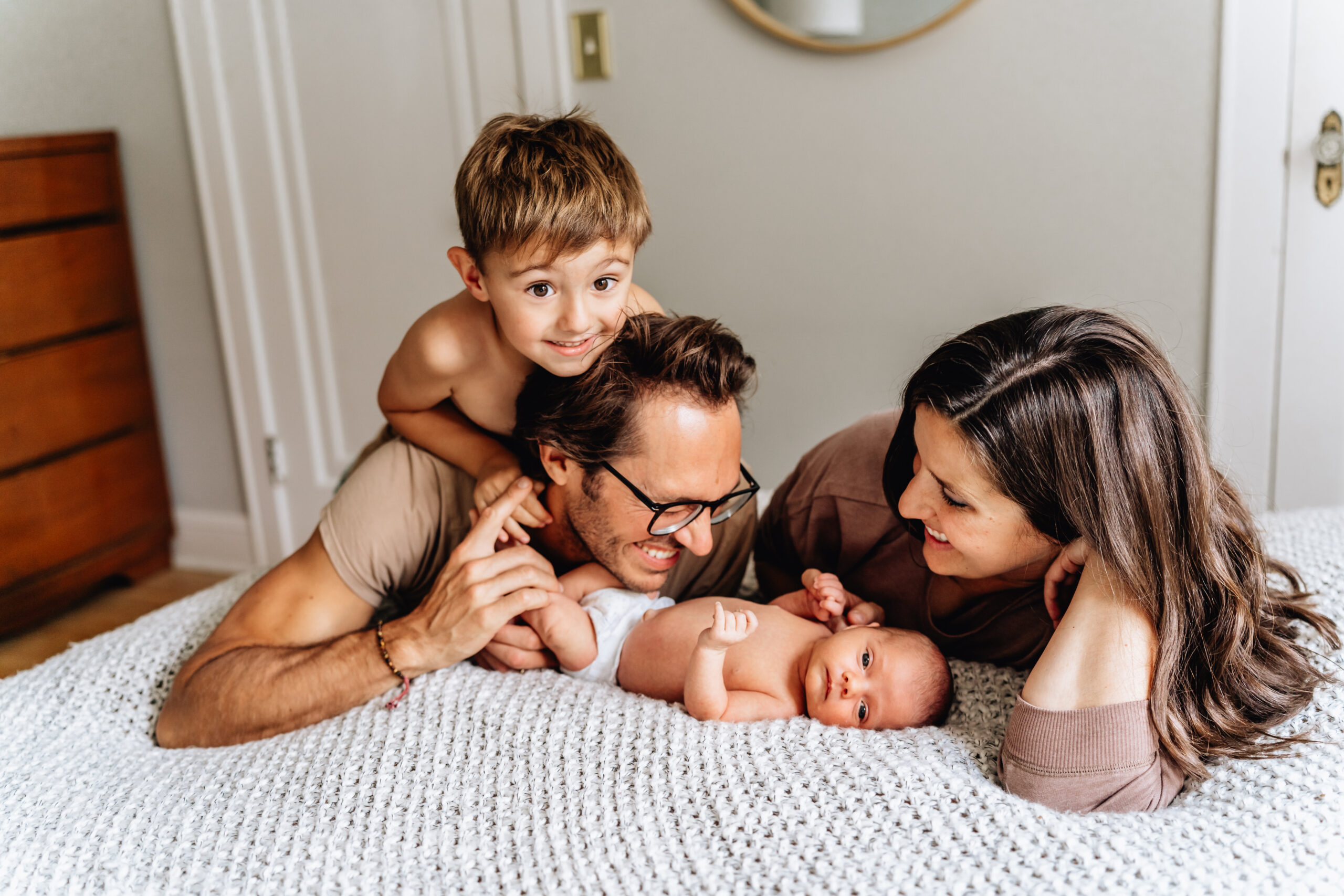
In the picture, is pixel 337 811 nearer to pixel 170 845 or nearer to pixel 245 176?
pixel 170 845

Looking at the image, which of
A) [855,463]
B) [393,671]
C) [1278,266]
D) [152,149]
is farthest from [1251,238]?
[152,149]

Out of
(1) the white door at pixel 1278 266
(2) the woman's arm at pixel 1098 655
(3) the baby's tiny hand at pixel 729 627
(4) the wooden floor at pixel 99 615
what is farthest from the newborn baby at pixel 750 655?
(4) the wooden floor at pixel 99 615

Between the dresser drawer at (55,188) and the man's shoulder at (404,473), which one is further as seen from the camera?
the dresser drawer at (55,188)

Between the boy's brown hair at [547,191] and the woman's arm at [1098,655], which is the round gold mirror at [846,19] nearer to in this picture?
the boy's brown hair at [547,191]

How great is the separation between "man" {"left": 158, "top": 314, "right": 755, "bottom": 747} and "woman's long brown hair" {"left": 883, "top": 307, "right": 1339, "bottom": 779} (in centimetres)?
38

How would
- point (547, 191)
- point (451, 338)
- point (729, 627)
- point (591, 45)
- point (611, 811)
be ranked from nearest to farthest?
point (611, 811) < point (729, 627) < point (547, 191) < point (451, 338) < point (591, 45)

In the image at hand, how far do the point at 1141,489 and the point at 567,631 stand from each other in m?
0.78

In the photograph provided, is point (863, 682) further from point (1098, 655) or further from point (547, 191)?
point (547, 191)

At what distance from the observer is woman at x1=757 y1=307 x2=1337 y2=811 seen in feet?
3.77

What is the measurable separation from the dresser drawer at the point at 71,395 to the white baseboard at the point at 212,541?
0.37 meters

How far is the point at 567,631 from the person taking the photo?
1466 millimetres

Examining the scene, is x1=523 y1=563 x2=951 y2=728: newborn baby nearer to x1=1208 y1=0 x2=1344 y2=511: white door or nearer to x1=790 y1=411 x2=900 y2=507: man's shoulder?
x1=790 y1=411 x2=900 y2=507: man's shoulder

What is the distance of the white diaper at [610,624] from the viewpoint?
151cm

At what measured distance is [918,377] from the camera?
1267 millimetres
